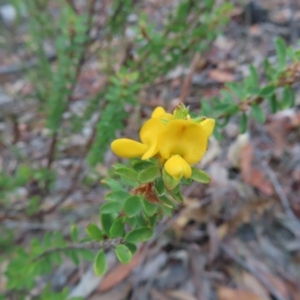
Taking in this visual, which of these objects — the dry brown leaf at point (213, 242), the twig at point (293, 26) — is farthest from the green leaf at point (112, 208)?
the twig at point (293, 26)

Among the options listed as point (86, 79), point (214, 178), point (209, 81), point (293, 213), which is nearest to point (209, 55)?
point (209, 81)

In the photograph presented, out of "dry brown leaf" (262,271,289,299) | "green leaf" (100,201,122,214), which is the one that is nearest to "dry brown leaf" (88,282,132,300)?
"dry brown leaf" (262,271,289,299)

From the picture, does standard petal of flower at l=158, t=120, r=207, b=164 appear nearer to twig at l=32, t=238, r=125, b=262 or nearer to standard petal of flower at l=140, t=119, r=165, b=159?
A: standard petal of flower at l=140, t=119, r=165, b=159

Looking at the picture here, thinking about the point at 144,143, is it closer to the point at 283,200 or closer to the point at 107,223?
the point at 107,223

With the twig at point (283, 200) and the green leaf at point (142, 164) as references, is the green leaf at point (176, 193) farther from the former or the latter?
the twig at point (283, 200)

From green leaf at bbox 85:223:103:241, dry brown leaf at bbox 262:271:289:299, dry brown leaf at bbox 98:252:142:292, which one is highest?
green leaf at bbox 85:223:103:241

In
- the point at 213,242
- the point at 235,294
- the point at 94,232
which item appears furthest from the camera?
the point at 213,242

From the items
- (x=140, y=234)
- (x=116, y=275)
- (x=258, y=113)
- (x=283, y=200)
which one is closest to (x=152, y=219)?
(x=140, y=234)
